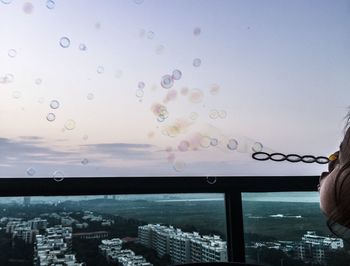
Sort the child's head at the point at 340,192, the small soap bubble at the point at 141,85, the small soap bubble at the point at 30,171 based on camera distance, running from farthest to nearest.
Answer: the small soap bubble at the point at 141,85
the small soap bubble at the point at 30,171
the child's head at the point at 340,192

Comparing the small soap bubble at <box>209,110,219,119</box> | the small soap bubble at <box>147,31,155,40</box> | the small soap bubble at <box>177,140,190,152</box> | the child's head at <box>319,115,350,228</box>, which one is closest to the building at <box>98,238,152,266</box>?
the small soap bubble at <box>177,140,190,152</box>

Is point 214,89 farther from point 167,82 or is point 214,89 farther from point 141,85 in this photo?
point 141,85

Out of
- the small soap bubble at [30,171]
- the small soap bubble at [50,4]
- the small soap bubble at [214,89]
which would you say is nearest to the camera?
the small soap bubble at [30,171]

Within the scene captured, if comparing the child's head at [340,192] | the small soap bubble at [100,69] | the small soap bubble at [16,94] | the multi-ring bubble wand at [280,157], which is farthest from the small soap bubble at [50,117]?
the child's head at [340,192]

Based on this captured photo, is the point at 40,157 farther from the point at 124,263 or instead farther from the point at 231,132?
the point at 231,132

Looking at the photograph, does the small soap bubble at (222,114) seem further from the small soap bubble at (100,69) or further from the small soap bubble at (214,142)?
the small soap bubble at (100,69)

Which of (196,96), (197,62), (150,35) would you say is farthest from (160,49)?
(196,96)

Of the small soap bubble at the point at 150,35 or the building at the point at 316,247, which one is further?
the building at the point at 316,247

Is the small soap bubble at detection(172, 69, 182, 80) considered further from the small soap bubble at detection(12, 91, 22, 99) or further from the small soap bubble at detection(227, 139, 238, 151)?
the small soap bubble at detection(12, 91, 22, 99)
